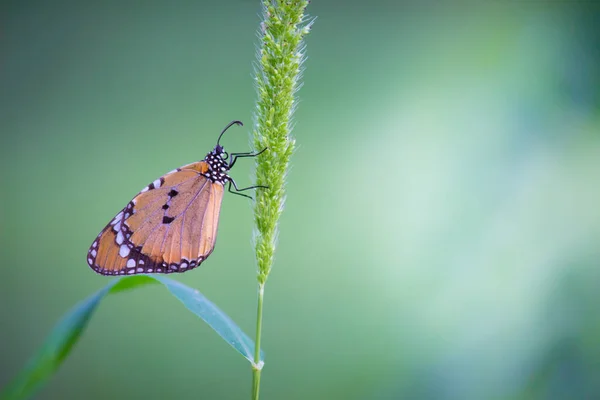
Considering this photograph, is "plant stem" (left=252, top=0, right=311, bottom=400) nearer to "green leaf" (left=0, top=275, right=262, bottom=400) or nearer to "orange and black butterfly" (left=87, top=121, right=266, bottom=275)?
"green leaf" (left=0, top=275, right=262, bottom=400)

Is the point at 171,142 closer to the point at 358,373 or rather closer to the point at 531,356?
the point at 358,373

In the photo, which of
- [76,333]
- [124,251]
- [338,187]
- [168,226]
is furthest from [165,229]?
[338,187]

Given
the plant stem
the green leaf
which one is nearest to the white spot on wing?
the green leaf

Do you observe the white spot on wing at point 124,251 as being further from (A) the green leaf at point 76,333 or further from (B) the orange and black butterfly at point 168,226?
(A) the green leaf at point 76,333

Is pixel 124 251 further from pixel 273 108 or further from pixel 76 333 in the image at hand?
pixel 273 108

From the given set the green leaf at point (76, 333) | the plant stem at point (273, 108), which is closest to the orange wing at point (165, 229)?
the green leaf at point (76, 333)

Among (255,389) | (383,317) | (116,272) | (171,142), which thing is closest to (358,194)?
(383,317)
